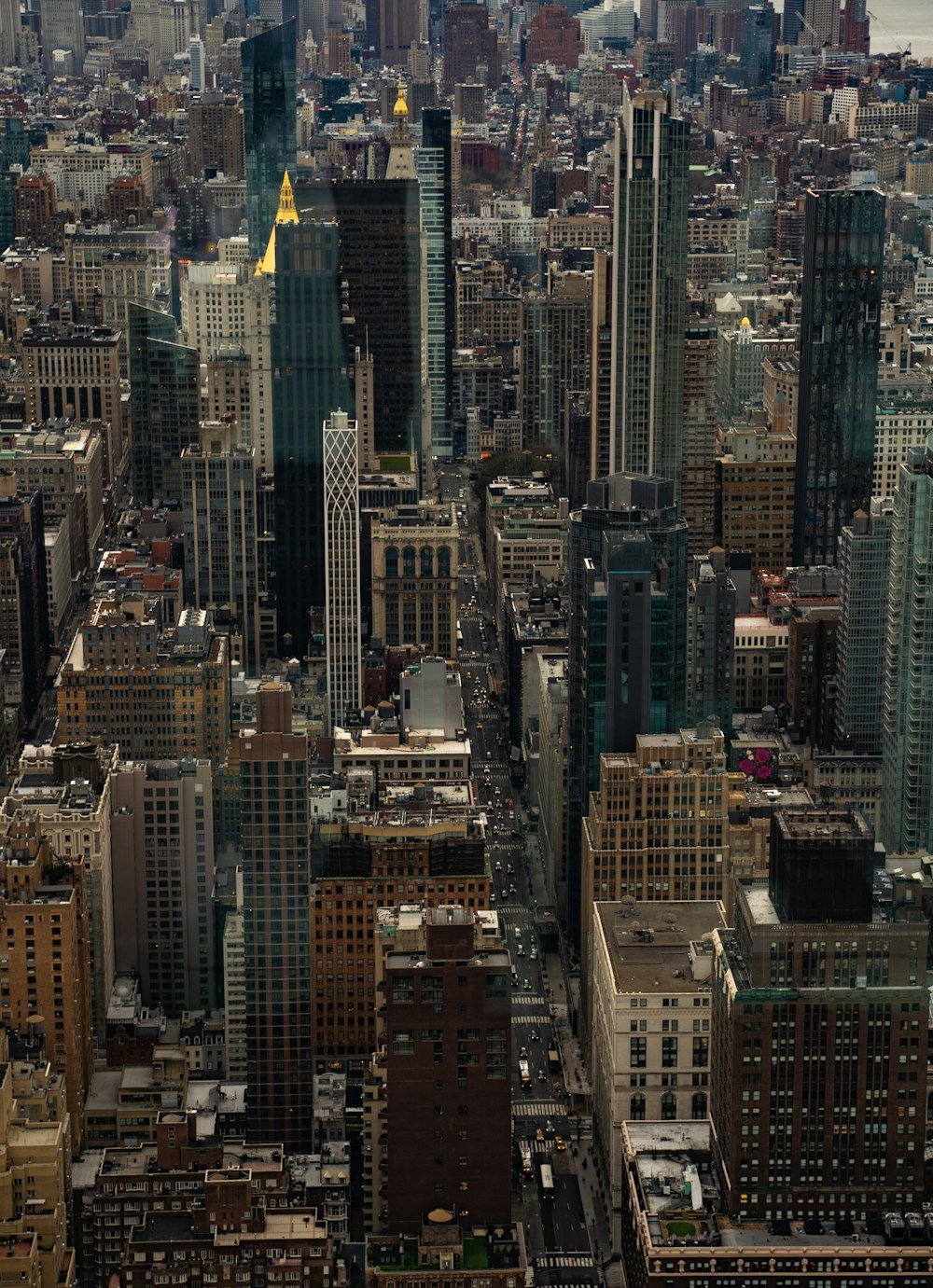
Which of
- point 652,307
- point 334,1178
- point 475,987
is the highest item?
point 652,307

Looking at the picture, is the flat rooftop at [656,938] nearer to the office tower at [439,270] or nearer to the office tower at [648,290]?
the office tower at [648,290]

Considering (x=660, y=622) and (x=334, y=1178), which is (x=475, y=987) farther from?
(x=660, y=622)

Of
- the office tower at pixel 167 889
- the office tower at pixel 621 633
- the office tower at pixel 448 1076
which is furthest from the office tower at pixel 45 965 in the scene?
the office tower at pixel 621 633

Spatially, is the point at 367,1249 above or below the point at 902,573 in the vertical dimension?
below

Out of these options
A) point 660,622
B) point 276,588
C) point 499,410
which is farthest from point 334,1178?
point 499,410

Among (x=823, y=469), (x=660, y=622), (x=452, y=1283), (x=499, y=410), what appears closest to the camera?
(x=452, y=1283)

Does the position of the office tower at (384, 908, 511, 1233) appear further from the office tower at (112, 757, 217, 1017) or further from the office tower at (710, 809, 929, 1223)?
the office tower at (112, 757, 217, 1017)
